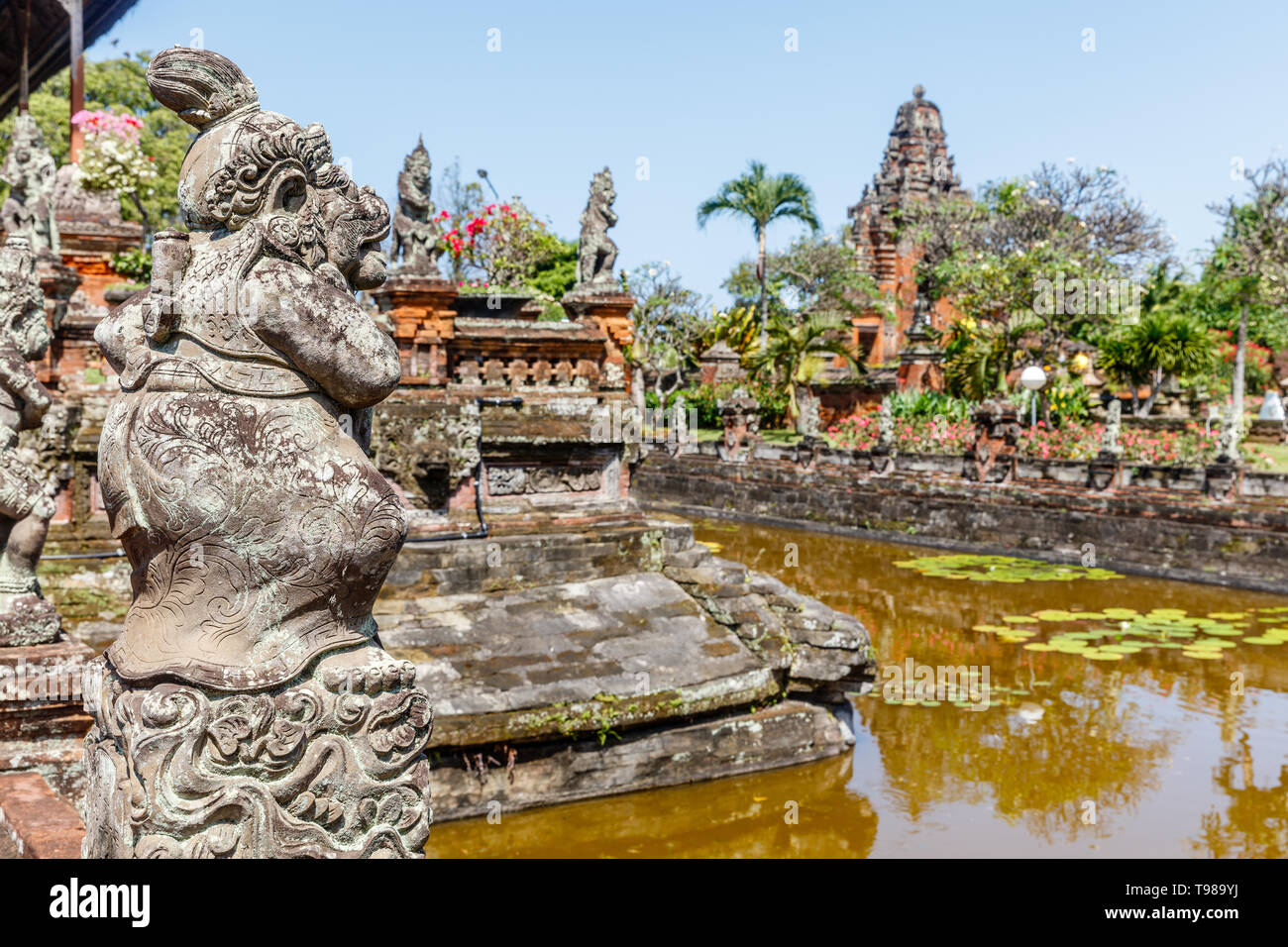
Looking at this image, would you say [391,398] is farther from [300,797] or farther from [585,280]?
[300,797]

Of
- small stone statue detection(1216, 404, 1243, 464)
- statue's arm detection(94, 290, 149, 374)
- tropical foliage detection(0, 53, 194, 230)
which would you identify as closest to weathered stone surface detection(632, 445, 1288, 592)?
small stone statue detection(1216, 404, 1243, 464)

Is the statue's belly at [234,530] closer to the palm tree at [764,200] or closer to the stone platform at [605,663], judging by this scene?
the stone platform at [605,663]

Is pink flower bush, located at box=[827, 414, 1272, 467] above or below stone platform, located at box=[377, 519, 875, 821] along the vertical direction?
above

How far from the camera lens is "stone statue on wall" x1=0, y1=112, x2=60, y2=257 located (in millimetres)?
8109

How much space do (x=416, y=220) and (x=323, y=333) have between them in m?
→ 6.14

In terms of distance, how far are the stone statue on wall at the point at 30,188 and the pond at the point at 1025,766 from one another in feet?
18.5

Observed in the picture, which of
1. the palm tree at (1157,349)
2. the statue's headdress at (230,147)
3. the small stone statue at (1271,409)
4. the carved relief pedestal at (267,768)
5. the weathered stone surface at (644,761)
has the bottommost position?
the weathered stone surface at (644,761)

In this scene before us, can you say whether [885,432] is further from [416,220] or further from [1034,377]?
[416,220]

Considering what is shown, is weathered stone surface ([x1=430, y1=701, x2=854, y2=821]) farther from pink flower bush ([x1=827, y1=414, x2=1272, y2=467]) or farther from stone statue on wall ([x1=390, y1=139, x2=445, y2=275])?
pink flower bush ([x1=827, y1=414, x2=1272, y2=467])

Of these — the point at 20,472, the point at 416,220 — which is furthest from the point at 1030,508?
the point at 20,472

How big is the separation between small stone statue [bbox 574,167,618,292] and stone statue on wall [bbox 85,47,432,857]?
5821 mm

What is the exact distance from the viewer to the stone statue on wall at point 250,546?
2508 millimetres

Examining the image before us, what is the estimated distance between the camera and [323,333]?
2639 millimetres

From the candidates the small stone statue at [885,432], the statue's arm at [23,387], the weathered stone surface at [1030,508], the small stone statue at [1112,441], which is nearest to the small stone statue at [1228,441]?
the weathered stone surface at [1030,508]
